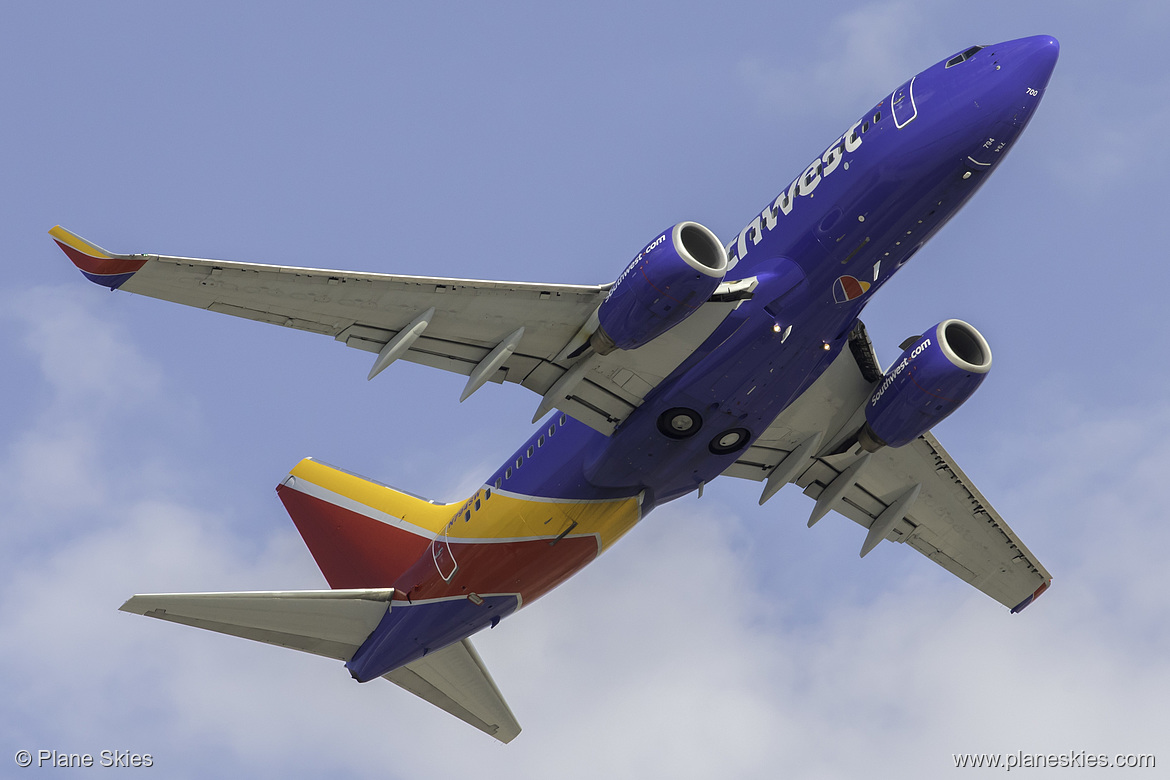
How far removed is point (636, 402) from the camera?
91.8 ft

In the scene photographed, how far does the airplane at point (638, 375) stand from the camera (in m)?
25.1

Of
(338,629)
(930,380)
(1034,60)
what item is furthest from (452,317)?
(1034,60)

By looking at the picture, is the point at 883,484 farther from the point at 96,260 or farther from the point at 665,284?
the point at 96,260

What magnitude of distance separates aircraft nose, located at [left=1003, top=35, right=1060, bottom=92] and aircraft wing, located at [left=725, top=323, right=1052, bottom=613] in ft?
22.0

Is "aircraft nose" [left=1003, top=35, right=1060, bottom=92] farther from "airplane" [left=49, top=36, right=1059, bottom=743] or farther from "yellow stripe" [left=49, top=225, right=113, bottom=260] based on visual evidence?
"yellow stripe" [left=49, top=225, right=113, bottom=260]

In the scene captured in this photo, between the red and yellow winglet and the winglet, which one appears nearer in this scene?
the red and yellow winglet

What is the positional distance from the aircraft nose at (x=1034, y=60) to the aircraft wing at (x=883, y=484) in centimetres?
670

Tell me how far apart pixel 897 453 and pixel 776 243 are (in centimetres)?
916

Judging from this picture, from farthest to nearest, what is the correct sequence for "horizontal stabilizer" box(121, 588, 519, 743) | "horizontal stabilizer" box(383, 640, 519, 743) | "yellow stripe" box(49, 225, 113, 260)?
1. "horizontal stabilizer" box(383, 640, 519, 743)
2. "horizontal stabilizer" box(121, 588, 519, 743)
3. "yellow stripe" box(49, 225, 113, 260)

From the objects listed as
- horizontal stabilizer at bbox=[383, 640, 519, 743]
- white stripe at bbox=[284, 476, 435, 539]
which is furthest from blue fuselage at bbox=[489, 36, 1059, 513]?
horizontal stabilizer at bbox=[383, 640, 519, 743]

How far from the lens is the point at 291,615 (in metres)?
30.8

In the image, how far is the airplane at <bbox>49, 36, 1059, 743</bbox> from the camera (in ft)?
82.5

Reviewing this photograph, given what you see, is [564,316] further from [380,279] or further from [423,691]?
[423,691]

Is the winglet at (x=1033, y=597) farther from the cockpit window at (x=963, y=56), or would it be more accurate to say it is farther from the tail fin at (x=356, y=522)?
the cockpit window at (x=963, y=56)
